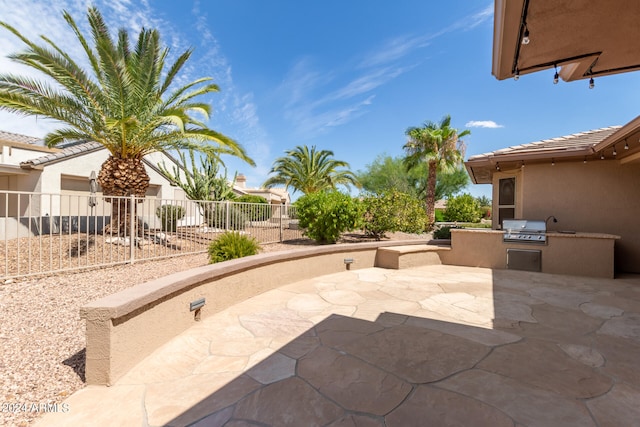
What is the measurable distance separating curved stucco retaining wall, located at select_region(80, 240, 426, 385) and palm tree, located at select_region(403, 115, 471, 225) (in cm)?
1673

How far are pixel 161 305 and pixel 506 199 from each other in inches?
426

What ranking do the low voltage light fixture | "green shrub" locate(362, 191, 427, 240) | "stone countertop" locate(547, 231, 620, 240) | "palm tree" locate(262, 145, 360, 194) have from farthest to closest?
1. "palm tree" locate(262, 145, 360, 194)
2. "green shrub" locate(362, 191, 427, 240)
3. the low voltage light fixture
4. "stone countertop" locate(547, 231, 620, 240)

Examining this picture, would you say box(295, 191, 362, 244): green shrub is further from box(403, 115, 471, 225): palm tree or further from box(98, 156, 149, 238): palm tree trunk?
box(403, 115, 471, 225): palm tree

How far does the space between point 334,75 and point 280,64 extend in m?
4.12

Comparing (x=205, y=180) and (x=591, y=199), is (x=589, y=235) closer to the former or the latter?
(x=591, y=199)

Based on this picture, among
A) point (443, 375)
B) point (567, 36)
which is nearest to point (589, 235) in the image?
point (567, 36)

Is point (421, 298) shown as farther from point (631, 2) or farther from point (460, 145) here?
point (460, 145)

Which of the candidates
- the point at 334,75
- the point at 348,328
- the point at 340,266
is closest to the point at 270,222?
the point at 340,266

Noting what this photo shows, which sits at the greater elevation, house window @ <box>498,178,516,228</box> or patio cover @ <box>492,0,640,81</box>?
Answer: patio cover @ <box>492,0,640,81</box>

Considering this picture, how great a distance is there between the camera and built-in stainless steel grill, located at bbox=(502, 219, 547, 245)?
7.21 m

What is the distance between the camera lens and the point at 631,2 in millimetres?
2305

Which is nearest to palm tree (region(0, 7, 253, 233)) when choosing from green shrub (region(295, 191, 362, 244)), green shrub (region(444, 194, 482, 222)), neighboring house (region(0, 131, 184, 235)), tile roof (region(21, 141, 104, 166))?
green shrub (region(295, 191, 362, 244))

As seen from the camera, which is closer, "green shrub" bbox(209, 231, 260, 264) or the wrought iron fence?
"green shrub" bbox(209, 231, 260, 264)

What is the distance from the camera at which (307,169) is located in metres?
23.6
